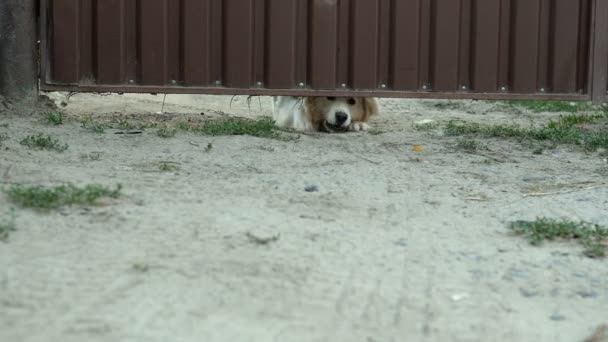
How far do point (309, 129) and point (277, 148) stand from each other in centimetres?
182

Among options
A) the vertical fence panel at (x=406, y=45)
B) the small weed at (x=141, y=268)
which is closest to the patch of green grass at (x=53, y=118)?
the vertical fence panel at (x=406, y=45)

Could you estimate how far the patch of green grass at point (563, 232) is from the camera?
4.91m

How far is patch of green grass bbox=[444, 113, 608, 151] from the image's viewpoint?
7.89 meters

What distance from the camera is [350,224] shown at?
16.4 feet

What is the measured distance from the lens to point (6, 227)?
435cm

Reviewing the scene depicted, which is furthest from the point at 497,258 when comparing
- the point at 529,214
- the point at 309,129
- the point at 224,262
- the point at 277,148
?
the point at 309,129

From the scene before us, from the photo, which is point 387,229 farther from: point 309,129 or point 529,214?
point 309,129

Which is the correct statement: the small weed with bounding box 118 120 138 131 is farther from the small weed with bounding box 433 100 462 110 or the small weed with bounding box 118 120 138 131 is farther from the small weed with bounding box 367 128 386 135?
the small weed with bounding box 433 100 462 110

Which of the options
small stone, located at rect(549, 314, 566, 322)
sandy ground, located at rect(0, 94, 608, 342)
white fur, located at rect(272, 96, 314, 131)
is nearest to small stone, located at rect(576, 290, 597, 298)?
sandy ground, located at rect(0, 94, 608, 342)

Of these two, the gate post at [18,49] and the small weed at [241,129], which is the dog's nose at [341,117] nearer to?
the small weed at [241,129]

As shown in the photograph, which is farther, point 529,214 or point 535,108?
point 535,108

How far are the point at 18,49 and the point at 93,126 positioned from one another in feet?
2.87

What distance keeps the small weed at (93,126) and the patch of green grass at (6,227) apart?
2664 millimetres

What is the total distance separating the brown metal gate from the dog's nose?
834mm
